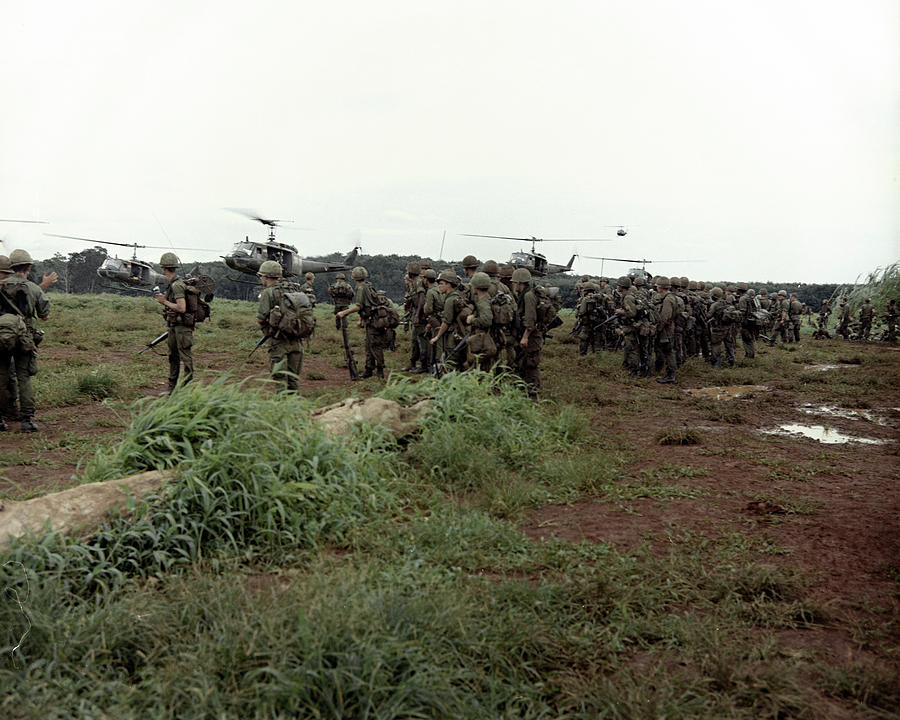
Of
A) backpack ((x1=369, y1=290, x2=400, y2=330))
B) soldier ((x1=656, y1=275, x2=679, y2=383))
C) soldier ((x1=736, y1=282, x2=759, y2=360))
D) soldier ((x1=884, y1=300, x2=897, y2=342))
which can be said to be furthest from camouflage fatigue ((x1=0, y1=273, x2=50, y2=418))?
soldier ((x1=884, y1=300, x2=897, y2=342))

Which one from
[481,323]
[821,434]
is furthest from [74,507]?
[821,434]

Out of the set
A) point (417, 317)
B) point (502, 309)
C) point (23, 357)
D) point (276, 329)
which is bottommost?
point (23, 357)

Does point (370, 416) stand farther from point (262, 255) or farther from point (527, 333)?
point (262, 255)

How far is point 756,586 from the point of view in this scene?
3.98m

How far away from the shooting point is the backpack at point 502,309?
9.71m

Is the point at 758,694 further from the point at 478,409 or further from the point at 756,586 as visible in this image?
the point at 478,409

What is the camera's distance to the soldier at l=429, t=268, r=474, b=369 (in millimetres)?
10023

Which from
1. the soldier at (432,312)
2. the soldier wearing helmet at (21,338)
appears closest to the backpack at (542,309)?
the soldier at (432,312)

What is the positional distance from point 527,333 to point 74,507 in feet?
23.5

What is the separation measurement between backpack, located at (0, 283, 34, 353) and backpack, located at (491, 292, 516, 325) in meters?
5.98

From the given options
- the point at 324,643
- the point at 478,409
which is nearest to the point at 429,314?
the point at 478,409

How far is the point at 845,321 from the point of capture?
26.6m

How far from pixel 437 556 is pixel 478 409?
3301mm

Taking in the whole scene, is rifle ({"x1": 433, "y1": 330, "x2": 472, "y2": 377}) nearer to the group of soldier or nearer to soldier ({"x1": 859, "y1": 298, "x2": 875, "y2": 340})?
the group of soldier
